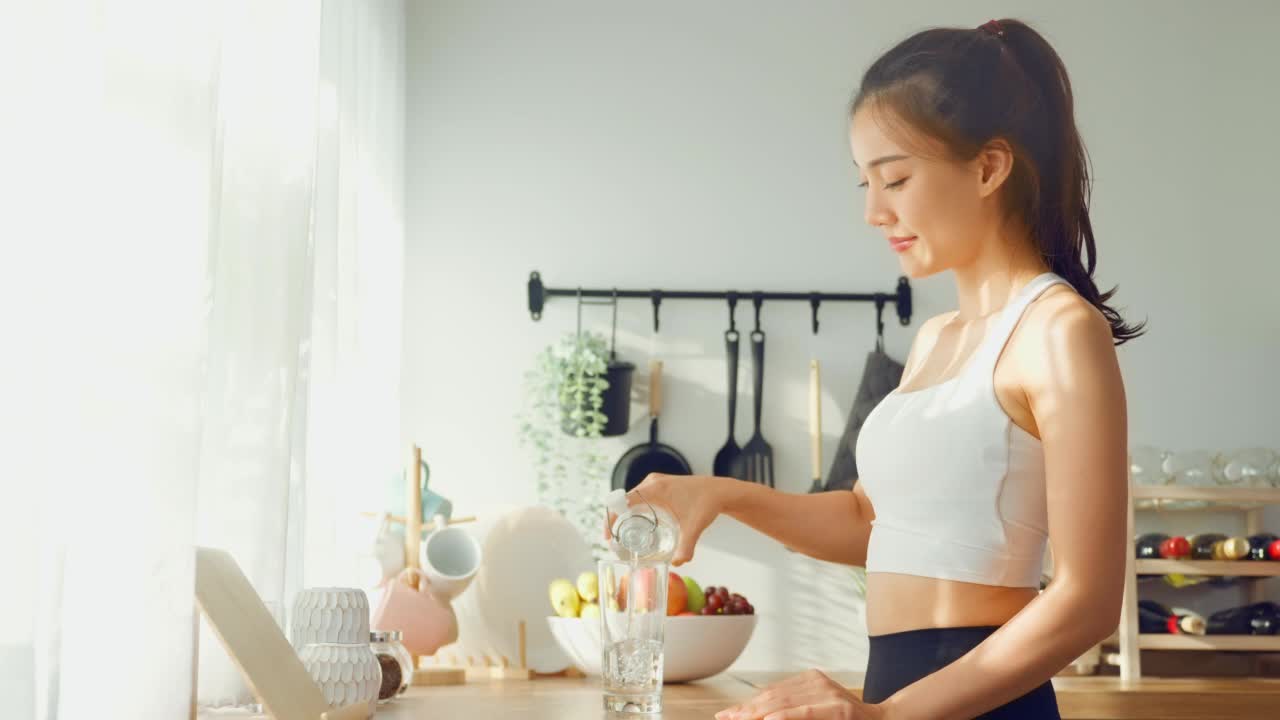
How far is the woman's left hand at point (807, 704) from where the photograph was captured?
0.70 meters

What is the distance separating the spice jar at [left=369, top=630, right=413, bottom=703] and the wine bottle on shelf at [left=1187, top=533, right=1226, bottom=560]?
166cm

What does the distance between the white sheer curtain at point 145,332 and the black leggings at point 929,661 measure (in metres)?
0.51

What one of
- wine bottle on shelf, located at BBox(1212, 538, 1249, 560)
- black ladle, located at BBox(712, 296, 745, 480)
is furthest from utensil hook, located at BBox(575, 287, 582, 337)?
wine bottle on shelf, located at BBox(1212, 538, 1249, 560)

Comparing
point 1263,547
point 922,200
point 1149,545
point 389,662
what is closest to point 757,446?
point 1149,545

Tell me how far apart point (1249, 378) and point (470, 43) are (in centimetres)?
184

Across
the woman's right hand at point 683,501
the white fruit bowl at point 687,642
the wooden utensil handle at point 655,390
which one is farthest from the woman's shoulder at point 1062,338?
the wooden utensil handle at point 655,390

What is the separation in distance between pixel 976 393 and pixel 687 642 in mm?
923

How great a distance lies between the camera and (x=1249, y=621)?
91.0 inches

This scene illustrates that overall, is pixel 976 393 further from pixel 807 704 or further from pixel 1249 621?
pixel 1249 621

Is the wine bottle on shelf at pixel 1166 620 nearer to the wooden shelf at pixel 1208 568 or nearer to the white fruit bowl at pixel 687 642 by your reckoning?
the wooden shelf at pixel 1208 568

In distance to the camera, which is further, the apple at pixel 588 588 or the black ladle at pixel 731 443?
the black ladle at pixel 731 443

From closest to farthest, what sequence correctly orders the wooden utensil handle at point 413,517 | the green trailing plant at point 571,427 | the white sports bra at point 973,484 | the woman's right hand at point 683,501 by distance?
the white sports bra at point 973,484, the woman's right hand at point 683,501, the wooden utensil handle at point 413,517, the green trailing plant at point 571,427

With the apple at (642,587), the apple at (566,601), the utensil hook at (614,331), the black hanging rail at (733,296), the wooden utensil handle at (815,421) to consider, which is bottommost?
the apple at (566,601)

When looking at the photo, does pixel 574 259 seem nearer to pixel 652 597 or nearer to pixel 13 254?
pixel 652 597
